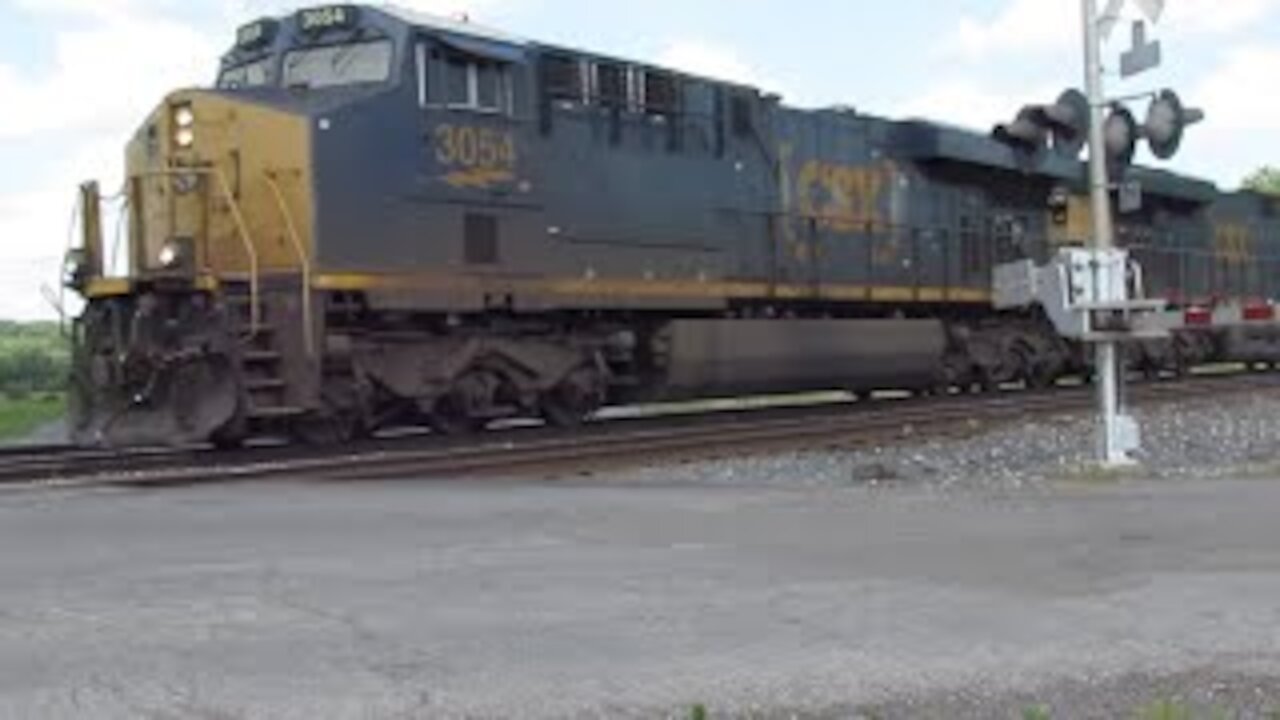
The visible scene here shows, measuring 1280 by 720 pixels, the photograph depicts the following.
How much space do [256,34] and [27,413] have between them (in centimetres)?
2029

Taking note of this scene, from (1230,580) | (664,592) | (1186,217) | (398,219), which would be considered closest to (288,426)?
(398,219)

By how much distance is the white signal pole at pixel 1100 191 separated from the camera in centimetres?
1428

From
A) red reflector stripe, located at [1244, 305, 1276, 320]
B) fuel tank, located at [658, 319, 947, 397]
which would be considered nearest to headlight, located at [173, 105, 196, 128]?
fuel tank, located at [658, 319, 947, 397]

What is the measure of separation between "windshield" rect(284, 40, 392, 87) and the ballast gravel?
4433mm

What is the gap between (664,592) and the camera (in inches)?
322

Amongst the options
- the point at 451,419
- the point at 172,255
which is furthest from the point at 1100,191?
the point at 172,255

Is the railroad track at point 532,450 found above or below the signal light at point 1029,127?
below

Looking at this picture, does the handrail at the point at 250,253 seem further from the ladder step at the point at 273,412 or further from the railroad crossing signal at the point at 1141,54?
the railroad crossing signal at the point at 1141,54

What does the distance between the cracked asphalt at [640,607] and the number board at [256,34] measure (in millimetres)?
6790

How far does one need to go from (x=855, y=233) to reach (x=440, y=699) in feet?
→ 58.6

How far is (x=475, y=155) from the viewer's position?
17000 millimetres

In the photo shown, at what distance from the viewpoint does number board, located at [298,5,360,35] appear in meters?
16.7

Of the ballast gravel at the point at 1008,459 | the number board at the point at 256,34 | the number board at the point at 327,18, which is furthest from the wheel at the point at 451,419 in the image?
the number board at the point at 256,34

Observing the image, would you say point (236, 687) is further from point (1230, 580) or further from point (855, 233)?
point (855, 233)
